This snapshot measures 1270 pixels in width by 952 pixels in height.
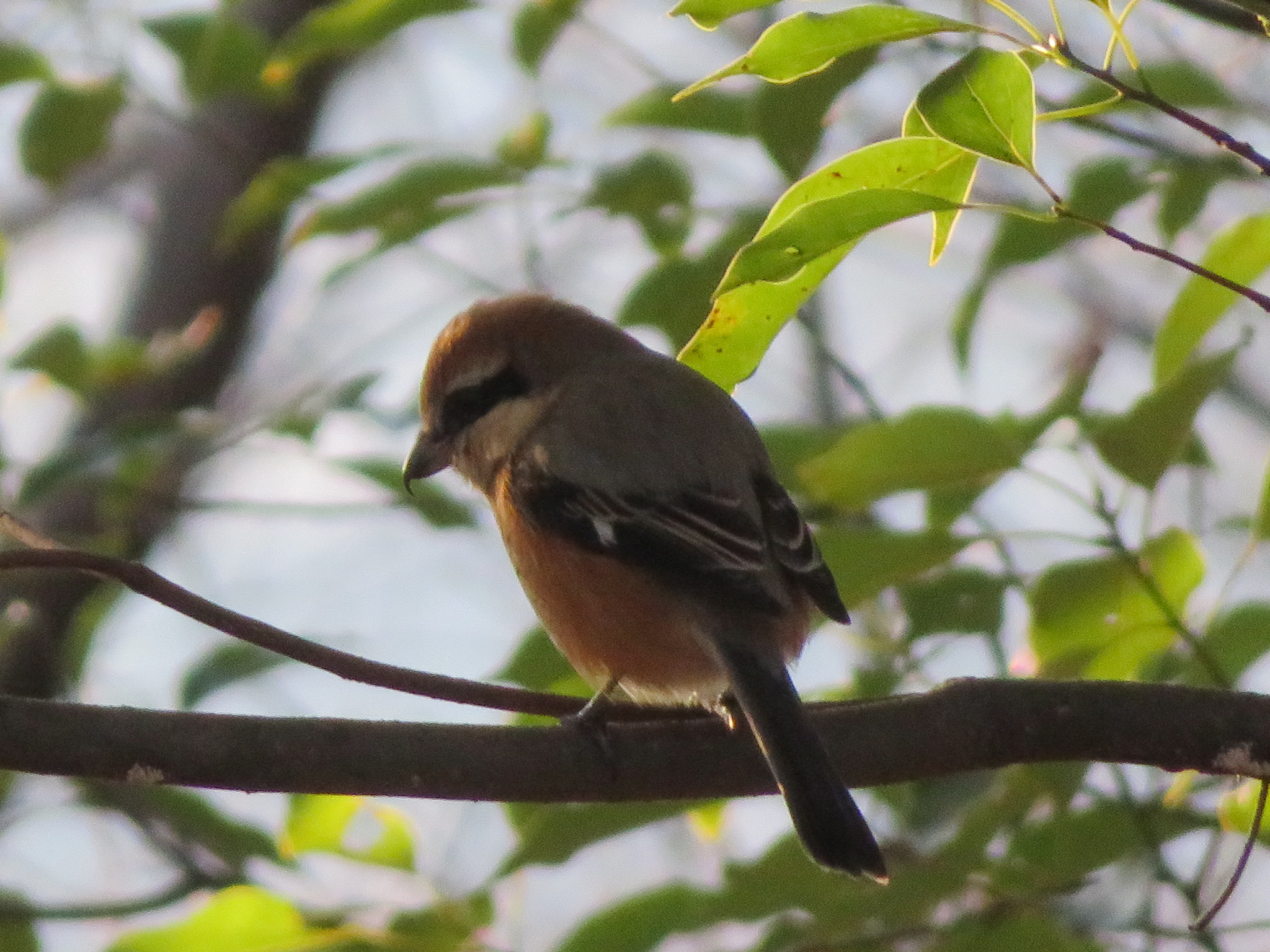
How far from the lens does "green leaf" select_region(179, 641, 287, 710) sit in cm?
313

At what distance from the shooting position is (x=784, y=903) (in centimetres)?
251

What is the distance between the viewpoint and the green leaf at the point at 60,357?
3.46 m

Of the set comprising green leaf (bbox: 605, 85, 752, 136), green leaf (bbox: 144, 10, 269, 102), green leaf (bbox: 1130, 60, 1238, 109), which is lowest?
green leaf (bbox: 1130, 60, 1238, 109)

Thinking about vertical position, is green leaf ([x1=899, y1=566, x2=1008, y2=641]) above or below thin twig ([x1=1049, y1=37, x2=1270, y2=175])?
below

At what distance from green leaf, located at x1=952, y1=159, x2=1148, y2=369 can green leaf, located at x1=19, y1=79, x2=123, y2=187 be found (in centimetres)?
181

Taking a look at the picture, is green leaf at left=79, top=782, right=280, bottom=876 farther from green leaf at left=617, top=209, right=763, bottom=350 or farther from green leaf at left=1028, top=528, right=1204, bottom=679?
green leaf at left=1028, top=528, right=1204, bottom=679

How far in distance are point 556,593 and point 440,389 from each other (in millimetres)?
781

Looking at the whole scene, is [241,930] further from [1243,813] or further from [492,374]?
[1243,813]

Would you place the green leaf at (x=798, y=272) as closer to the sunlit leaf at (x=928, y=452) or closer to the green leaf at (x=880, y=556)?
the sunlit leaf at (x=928, y=452)

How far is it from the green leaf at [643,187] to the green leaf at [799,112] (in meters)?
0.56

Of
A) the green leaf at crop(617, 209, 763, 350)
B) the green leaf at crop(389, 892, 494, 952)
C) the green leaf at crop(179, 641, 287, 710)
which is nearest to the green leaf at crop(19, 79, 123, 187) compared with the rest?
the green leaf at crop(179, 641, 287, 710)

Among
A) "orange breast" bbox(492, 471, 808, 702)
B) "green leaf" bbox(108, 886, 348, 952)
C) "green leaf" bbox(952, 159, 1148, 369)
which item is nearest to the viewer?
"green leaf" bbox(108, 886, 348, 952)

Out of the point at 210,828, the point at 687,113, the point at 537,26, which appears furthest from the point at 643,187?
the point at 210,828

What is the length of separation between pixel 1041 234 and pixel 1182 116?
3.86ft
